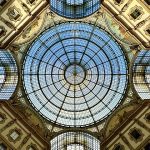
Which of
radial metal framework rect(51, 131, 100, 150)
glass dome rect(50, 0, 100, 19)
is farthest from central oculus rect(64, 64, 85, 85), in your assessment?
glass dome rect(50, 0, 100, 19)

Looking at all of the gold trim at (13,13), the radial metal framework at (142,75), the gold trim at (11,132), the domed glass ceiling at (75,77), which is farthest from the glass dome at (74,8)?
the gold trim at (11,132)

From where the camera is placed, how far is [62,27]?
44.2m

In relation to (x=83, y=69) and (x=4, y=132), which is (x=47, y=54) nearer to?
(x=83, y=69)

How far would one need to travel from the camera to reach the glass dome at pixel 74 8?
132ft

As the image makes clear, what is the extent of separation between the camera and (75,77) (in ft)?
153

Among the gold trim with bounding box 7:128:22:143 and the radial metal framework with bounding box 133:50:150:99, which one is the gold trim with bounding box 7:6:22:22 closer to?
the gold trim with bounding box 7:128:22:143

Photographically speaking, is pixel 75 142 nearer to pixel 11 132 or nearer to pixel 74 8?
pixel 11 132

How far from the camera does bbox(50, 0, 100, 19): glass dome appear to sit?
4016cm

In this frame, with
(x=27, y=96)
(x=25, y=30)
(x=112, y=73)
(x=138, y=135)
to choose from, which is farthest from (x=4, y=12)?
(x=138, y=135)

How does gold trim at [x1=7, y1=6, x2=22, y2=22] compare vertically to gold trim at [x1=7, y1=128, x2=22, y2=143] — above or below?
above

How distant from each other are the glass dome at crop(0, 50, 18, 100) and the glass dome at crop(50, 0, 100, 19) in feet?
27.0

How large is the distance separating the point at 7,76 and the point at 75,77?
8.73m

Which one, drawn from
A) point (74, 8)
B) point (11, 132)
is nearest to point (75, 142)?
point (11, 132)

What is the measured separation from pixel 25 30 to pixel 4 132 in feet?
39.5
